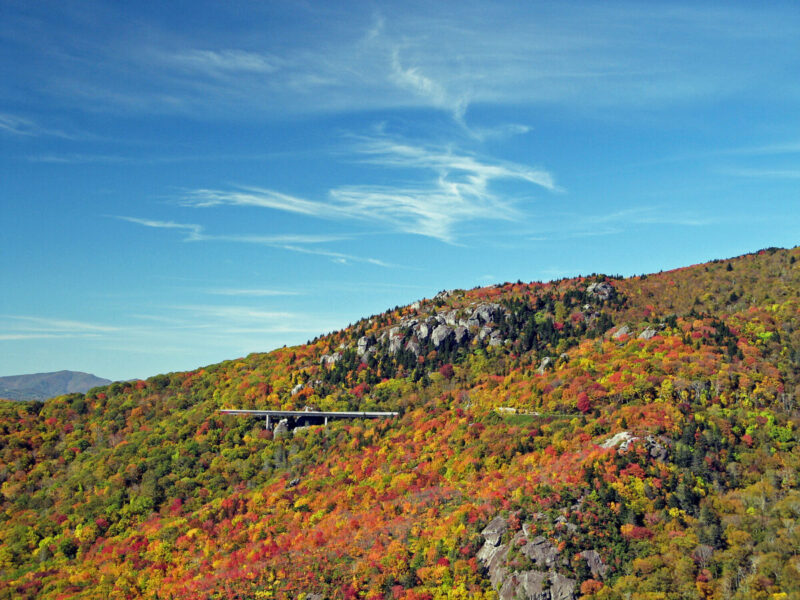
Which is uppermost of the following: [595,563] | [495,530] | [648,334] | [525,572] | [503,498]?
[648,334]

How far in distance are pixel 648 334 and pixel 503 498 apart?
282ft

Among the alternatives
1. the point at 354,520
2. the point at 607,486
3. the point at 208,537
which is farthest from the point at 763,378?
the point at 208,537

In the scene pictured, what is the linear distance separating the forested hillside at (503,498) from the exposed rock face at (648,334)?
0.57 metres

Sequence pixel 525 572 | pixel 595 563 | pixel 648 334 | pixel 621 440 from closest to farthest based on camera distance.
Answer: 1. pixel 595 563
2. pixel 525 572
3. pixel 621 440
4. pixel 648 334

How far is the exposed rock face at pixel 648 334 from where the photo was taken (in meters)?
186

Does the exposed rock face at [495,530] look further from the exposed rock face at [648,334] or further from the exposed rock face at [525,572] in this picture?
the exposed rock face at [648,334]

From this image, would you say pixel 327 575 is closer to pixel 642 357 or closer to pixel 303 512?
pixel 303 512

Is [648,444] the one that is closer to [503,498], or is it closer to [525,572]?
[503,498]

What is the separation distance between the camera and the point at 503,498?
124 meters

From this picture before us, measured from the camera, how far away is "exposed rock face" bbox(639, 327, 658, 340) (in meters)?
186

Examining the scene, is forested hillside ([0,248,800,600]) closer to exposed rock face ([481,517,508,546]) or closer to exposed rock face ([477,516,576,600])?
exposed rock face ([477,516,576,600])

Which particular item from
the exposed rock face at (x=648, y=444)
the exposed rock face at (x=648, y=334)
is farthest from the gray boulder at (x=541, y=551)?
the exposed rock face at (x=648, y=334)

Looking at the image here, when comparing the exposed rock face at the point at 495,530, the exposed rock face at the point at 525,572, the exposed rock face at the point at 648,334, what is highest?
the exposed rock face at the point at 648,334

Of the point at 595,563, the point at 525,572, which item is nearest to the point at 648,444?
the point at 595,563
